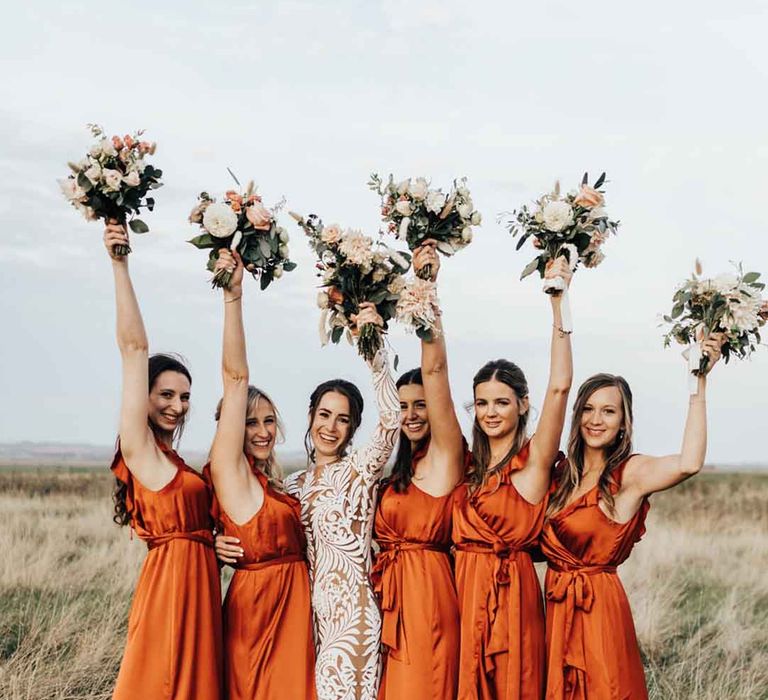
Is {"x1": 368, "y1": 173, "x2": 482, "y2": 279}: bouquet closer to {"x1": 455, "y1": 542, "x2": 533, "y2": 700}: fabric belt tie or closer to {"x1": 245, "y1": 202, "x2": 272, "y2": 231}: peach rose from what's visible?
{"x1": 245, "y1": 202, "x2": 272, "y2": 231}: peach rose

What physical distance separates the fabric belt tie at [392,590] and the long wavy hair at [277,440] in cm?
79

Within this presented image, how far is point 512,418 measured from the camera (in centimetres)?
679

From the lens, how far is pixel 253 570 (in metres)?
6.47

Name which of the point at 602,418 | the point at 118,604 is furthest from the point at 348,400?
the point at 118,604

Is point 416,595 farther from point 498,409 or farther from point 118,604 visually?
point 118,604

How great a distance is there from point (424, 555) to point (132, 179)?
9.33ft

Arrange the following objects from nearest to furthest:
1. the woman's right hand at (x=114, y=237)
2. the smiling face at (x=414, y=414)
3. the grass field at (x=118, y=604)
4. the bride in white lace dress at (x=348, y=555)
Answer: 1. the bride in white lace dress at (x=348, y=555)
2. the woman's right hand at (x=114, y=237)
3. the smiling face at (x=414, y=414)
4. the grass field at (x=118, y=604)

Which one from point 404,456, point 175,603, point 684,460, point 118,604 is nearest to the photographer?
point 175,603

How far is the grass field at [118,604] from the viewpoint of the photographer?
32.8ft

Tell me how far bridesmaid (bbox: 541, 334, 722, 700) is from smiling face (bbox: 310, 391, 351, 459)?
1389 millimetres

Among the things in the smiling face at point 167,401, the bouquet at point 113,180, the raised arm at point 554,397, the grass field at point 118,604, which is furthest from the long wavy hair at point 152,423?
the grass field at point 118,604

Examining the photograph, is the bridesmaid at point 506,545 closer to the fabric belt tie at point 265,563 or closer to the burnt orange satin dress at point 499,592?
the burnt orange satin dress at point 499,592

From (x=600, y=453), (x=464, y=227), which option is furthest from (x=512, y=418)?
(x=464, y=227)

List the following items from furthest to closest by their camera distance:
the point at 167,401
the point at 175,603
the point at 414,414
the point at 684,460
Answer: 1. the point at 414,414
2. the point at 167,401
3. the point at 684,460
4. the point at 175,603
